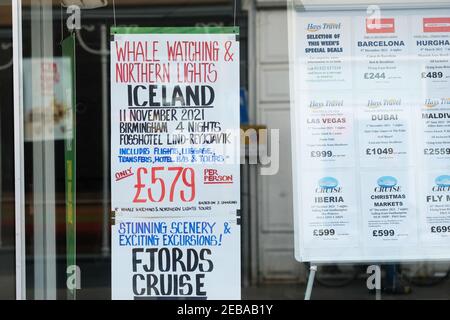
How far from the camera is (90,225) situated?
25.3 feet

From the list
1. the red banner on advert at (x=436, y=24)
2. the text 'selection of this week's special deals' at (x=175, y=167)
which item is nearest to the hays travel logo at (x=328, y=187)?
the text 'selection of this week's special deals' at (x=175, y=167)

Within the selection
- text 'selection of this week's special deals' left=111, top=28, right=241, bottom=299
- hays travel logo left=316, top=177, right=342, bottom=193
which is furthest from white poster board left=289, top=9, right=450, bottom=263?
text 'selection of this week's special deals' left=111, top=28, right=241, bottom=299

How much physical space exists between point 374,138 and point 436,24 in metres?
0.76

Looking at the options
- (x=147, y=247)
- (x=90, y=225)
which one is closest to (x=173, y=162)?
(x=147, y=247)

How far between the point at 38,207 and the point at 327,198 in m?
1.88

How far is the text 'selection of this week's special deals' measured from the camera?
4.58 meters

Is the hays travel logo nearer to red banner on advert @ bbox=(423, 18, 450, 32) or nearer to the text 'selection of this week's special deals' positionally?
the text 'selection of this week's special deals'

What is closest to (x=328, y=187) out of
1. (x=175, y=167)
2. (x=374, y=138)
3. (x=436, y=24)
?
(x=374, y=138)

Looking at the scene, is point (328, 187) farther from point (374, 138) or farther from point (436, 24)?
point (436, 24)

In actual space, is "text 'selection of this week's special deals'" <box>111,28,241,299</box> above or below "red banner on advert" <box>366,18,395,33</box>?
below

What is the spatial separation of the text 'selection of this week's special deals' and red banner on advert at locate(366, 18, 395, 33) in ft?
2.71

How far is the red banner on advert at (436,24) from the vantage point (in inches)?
179
